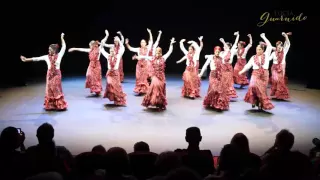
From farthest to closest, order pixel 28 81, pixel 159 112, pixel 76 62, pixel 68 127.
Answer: pixel 76 62 < pixel 28 81 < pixel 159 112 < pixel 68 127

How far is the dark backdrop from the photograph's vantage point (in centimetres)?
1273

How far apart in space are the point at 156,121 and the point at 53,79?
2.18 meters

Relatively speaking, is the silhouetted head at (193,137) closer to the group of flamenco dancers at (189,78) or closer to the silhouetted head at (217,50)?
the group of flamenco dancers at (189,78)

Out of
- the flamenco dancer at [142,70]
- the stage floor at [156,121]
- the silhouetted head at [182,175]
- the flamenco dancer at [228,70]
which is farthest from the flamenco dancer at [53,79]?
the silhouetted head at [182,175]

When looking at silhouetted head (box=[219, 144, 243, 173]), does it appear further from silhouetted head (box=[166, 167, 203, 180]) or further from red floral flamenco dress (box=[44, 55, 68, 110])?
red floral flamenco dress (box=[44, 55, 68, 110])

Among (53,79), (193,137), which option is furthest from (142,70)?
(193,137)

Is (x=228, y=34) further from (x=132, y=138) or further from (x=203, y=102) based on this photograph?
(x=132, y=138)

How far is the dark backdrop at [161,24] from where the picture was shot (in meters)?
12.7

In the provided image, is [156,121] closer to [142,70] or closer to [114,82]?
[114,82]

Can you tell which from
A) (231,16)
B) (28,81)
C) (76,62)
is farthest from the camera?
(76,62)

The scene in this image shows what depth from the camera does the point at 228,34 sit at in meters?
13.7

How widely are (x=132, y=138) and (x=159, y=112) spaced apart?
1.76 meters

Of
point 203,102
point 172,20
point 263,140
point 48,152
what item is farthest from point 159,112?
point 172,20

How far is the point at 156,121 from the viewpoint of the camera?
24.8ft
